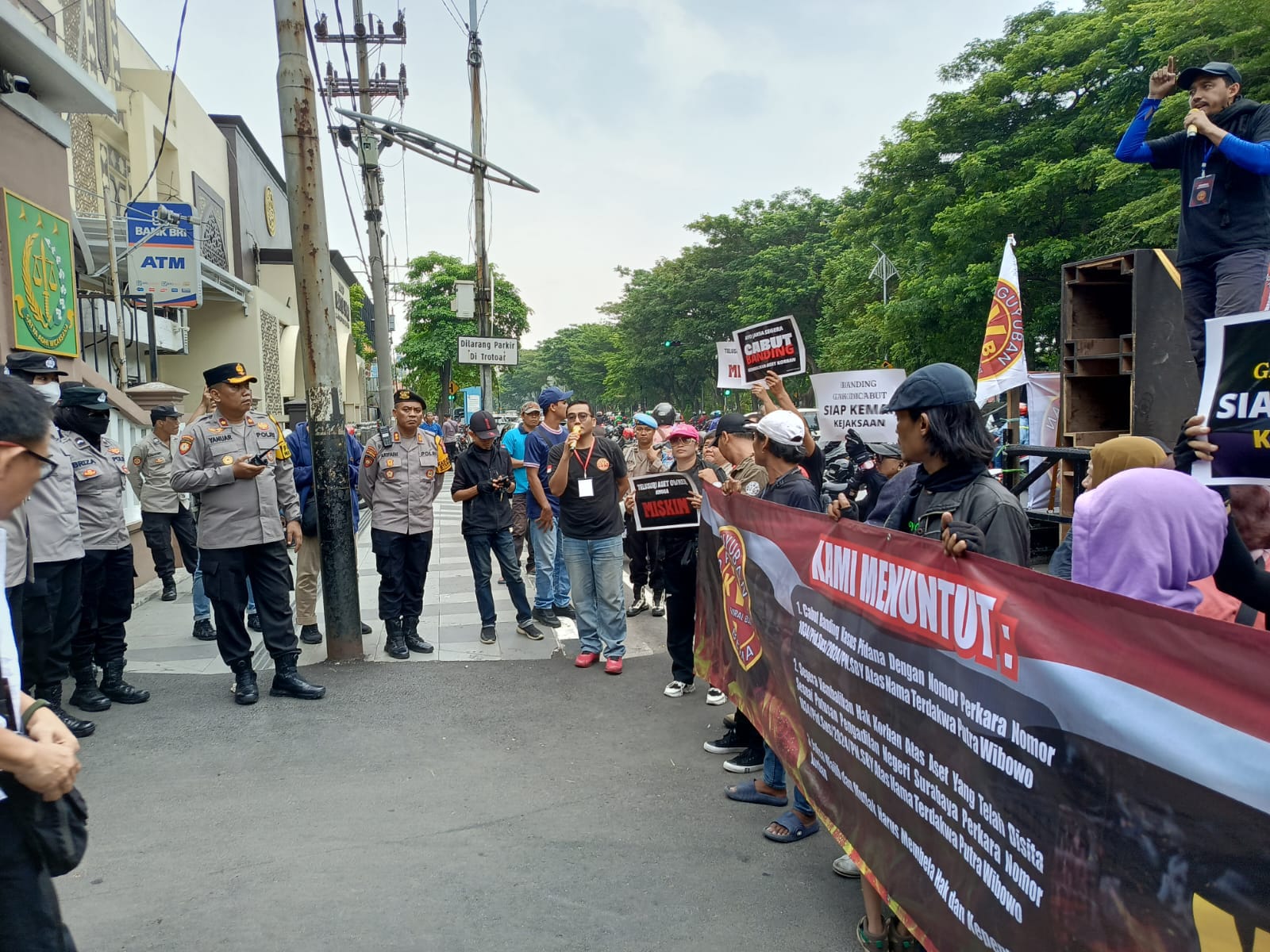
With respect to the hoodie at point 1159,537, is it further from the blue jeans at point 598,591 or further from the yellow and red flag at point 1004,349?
the yellow and red flag at point 1004,349

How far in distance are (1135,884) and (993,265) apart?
23.8 m

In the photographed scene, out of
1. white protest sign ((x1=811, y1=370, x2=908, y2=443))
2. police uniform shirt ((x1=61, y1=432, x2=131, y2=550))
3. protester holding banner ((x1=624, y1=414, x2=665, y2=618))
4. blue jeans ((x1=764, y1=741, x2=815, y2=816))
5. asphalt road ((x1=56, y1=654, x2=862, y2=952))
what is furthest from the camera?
protester holding banner ((x1=624, y1=414, x2=665, y2=618))

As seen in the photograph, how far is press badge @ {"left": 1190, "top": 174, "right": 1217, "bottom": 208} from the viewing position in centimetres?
461

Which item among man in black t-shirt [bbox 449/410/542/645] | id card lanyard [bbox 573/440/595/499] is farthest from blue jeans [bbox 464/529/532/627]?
id card lanyard [bbox 573/440/595/499]

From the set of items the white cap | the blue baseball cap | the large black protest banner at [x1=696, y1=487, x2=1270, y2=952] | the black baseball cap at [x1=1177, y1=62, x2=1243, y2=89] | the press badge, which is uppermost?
the black baseball cap at [x1=1177, y1=62, x2=1243, y2=89]

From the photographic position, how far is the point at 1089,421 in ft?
20.8

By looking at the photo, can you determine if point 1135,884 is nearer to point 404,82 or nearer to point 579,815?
point 579,815

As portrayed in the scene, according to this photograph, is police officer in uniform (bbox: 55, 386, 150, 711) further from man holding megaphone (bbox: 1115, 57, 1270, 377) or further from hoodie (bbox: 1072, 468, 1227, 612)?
man holding megaphone (bbox: 1115, 57, 1270, 377)

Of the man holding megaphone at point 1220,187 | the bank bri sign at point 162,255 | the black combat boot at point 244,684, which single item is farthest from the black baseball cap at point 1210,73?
the bank bri sign at point 162,255

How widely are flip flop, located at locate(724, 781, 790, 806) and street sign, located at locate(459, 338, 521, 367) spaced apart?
11.6m

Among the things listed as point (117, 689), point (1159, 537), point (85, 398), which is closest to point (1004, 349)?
point (1159, 537)

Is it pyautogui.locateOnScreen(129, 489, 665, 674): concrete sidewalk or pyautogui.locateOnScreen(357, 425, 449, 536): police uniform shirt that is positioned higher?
pyautogui.locateOnScreen(357, 425, 449, 536): police uniform shirt

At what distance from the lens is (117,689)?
577 centimetres

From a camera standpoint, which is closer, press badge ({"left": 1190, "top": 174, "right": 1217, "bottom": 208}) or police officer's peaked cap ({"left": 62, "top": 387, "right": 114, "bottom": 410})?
press badge ({"left": 1190, "top": 174, "right": 1217, "bottom": 208})
